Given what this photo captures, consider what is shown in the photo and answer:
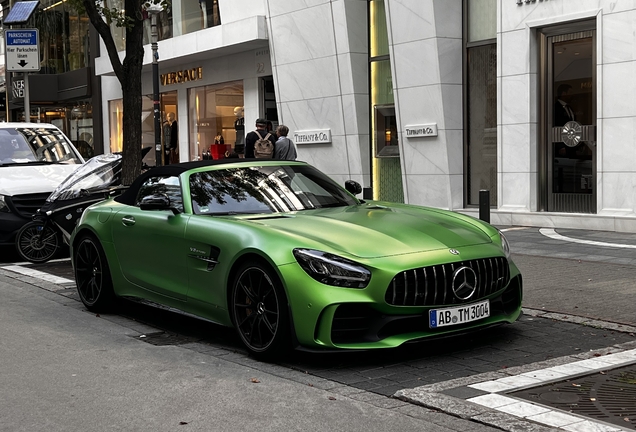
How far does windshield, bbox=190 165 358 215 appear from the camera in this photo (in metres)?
7.38

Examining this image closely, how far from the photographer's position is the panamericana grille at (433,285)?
19.9 ft

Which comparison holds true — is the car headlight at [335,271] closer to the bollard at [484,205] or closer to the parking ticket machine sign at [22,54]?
the bollard at [484,205]

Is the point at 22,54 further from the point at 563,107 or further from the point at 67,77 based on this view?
the point at 67,77

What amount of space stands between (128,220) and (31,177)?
21.3ft

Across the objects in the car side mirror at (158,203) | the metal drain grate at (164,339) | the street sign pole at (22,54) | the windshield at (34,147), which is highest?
the street sign pole at (22,54)

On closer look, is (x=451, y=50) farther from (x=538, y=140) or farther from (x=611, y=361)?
(x=611, y=361)

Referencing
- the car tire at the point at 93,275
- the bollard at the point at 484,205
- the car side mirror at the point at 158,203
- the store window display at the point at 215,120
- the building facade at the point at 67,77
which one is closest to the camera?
the car side mirror at the point at 158,203

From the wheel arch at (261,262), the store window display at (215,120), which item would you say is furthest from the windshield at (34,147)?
the store window display at (215,120)

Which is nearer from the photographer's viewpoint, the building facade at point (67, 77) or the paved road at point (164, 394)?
the paved road at point (164, 394)

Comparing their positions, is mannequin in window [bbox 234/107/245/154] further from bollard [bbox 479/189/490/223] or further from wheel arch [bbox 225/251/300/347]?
wheel arch [bbox 225/251/300/347]

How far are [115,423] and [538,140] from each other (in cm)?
1278

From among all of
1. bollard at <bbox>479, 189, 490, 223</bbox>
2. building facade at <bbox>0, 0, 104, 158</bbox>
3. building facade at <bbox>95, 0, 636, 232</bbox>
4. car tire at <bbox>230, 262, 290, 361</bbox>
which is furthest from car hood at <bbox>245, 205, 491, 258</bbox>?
building facade at <bbox>0, 0, 104, 158</bbox>

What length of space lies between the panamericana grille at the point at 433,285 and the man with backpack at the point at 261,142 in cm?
1044

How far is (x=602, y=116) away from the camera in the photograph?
15.1 m
